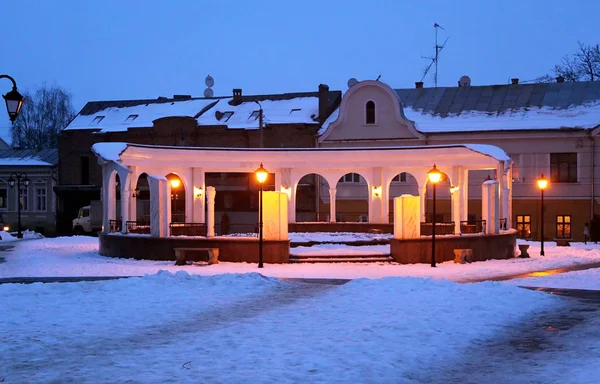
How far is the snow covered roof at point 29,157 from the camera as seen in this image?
57562mm

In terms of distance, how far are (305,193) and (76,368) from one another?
125ft

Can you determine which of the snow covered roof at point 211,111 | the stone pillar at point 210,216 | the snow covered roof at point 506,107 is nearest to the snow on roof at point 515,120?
the snow covered roof at point 506,107

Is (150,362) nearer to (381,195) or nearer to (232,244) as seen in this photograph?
(232,244)

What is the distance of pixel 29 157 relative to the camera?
59938mm

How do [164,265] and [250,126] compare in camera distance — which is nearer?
[164,265]

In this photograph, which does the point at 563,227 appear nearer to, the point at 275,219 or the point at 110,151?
the point at 275,219

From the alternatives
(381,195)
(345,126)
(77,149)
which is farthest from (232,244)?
(77,149)

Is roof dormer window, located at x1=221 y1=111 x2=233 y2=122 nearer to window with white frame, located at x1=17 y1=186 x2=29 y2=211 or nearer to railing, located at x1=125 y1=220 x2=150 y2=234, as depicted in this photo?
window with white frame, located at x1=17 y1=186 x2=29 y2=211

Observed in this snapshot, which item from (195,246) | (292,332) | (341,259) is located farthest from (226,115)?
(292,332)

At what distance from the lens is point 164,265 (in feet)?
78.4

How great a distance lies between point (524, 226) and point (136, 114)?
28.1 m

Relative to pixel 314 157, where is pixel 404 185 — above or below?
below

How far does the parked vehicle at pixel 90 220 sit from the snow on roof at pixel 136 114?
667 centimetres

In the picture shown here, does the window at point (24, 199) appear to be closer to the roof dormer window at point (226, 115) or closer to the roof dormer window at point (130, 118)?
the roof dormer window at point (130, 118)
